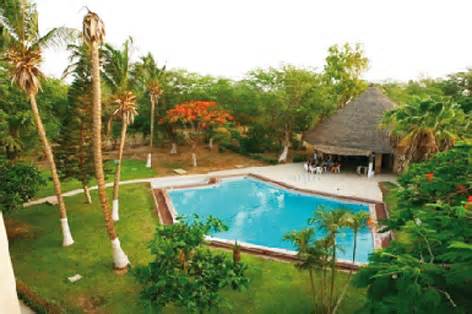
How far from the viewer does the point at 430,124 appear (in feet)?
37.3

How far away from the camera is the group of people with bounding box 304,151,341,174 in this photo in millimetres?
21375

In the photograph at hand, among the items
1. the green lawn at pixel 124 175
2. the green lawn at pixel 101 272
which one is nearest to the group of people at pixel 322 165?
the green lawn at pixel 124 175

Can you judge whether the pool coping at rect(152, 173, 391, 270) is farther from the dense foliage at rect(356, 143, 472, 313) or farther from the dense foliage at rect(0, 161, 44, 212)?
the dense foliage at rect(0, 161, 44, 212)

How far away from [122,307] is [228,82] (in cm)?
2038

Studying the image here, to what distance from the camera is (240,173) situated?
69.8 feet

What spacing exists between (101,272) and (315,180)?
13335 millimetres

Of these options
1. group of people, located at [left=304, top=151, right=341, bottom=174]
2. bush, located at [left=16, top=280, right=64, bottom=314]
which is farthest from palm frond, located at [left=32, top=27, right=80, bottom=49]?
group of people, located at [left=304, top=151, right=341, bottom=174]

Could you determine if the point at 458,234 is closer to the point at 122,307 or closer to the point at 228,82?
the point at 122,307

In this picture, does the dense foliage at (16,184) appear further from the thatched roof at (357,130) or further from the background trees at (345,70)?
the background trees at (345,70)

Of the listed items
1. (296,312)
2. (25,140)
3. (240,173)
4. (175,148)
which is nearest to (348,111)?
(240,173)

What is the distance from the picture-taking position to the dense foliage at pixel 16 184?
10.2 m

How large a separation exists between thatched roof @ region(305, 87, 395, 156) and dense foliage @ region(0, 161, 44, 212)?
16.5m

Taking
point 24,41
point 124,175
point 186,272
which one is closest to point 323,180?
point 124,175

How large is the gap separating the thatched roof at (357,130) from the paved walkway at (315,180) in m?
1.72
